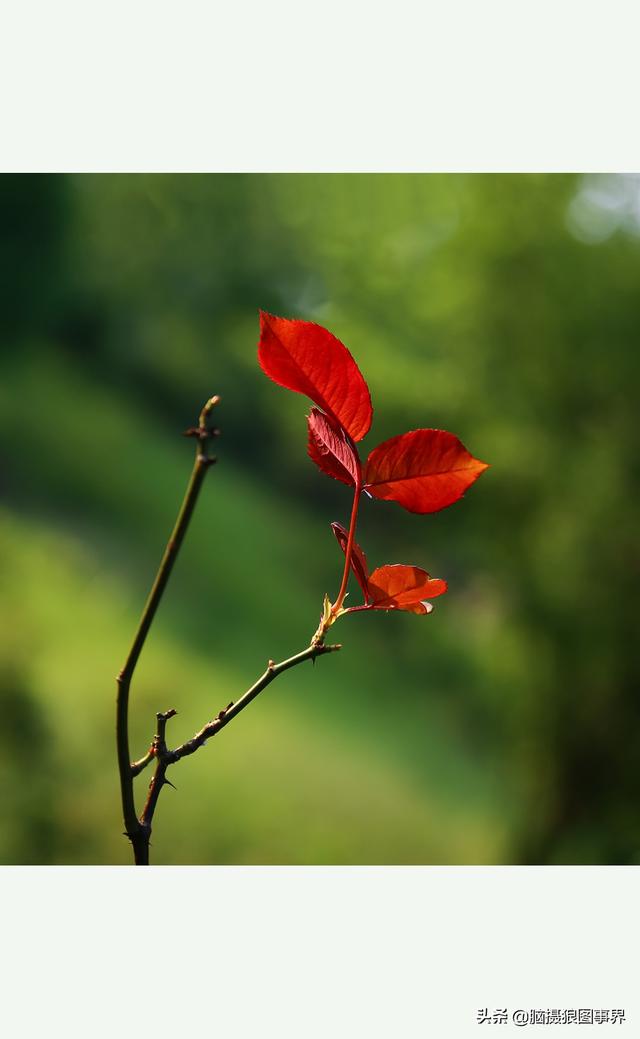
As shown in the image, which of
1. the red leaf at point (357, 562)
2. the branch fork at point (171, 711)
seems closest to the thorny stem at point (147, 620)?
the branch fork at point (171, 711)

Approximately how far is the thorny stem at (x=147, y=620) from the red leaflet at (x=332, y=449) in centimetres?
10

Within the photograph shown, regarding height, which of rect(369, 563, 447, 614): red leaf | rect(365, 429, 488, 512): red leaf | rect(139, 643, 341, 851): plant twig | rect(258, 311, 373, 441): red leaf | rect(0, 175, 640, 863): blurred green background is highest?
rect(0, 175, 640, 863): blurred green background

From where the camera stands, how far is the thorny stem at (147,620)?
0.28m

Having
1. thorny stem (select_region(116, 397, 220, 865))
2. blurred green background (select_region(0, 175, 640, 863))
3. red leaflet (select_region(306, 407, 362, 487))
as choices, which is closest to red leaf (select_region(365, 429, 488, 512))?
red leaflet (select_region(306, 407, 362, 487))

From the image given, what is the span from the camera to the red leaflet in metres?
0.38

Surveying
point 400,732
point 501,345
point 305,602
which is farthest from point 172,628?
point 501,345

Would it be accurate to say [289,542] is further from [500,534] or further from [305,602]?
[500,534]

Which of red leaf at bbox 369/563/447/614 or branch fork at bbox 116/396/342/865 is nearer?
branch fork at bbox 116/396/342/865

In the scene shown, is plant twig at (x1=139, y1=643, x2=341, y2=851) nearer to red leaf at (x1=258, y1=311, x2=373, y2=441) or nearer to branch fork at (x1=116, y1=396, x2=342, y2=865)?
branch fork at (x1=116, y1=396, x2=342, y2=865)

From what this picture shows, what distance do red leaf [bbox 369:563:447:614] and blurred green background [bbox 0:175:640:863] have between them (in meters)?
2.26

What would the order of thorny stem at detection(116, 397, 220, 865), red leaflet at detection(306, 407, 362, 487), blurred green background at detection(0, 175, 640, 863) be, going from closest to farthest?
thorny stem at detection(116, 397, 220, 865) < red leaflet at detection(306, 407, 362, 487) < blurred green background at detection(0, 175, 640, 863)

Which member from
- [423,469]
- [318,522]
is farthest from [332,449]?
[318,522]

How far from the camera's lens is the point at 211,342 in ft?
17.4

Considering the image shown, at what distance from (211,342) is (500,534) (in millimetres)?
2596
